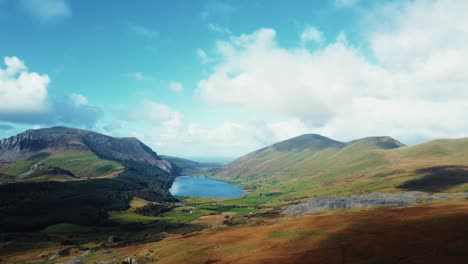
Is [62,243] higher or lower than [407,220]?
lower

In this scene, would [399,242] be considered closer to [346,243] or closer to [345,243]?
[346,243]

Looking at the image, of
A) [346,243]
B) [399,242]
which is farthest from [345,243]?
[399,242]

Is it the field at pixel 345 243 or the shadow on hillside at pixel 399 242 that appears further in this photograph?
the field at pixel 345 243

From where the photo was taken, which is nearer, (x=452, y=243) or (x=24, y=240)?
(x=452, y=243)

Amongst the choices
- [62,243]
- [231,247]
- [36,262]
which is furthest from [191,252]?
[62,243]

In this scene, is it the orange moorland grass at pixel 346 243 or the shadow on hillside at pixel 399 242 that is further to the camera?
the orange moorland grass at pixel 346 243

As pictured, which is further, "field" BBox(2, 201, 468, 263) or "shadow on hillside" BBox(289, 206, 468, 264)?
"field" BBox(2, 201, 468, 263)

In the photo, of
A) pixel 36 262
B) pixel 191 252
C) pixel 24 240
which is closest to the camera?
pixel 191 252

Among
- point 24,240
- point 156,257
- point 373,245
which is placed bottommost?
point 24,240

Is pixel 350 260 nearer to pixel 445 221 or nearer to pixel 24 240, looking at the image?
pixel 445 221

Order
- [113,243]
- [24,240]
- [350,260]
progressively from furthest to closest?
[24,240] < [113,243] < [350,260]
